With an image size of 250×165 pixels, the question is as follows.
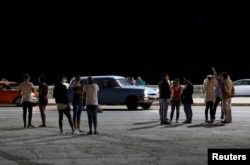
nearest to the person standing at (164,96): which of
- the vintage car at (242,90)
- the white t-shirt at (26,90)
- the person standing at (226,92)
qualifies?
the person standing at (226,92)

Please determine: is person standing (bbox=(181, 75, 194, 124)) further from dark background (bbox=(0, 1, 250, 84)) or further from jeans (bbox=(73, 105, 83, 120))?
dark background (bbox=(0, 1, 250, 84))

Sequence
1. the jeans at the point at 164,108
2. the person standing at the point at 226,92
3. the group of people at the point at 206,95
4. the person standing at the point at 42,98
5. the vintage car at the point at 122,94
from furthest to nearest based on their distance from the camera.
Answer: the vintage car at the point at 122,94
the person standing at the point at 226,92
the group of people at the point at 206,95
the jeans at the point at 164,108
the person standing at the point at 42,98

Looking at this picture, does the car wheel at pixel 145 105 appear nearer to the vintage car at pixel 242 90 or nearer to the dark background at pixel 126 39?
the vintage car at pixel 242 90

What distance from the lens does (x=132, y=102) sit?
2720 centimetres

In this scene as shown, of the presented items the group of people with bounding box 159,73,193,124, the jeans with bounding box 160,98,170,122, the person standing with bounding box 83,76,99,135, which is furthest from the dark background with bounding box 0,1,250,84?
the person standing with bounding box 83,76,99,135

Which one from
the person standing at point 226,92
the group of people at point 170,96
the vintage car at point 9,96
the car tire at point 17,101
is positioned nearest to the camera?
the group of people at point 170,96

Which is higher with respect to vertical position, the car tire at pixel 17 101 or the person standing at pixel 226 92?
the person standing at pixel 226 92

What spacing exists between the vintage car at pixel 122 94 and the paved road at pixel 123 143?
27.8 ft

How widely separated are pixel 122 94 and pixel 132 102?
674mm

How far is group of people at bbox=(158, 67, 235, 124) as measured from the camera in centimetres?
1861

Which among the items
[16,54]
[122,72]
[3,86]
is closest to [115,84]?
[3,86]

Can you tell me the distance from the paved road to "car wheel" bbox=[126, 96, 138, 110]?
847 centimetres

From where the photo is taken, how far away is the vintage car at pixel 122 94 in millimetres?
27047

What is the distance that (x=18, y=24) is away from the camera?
6462 cm
